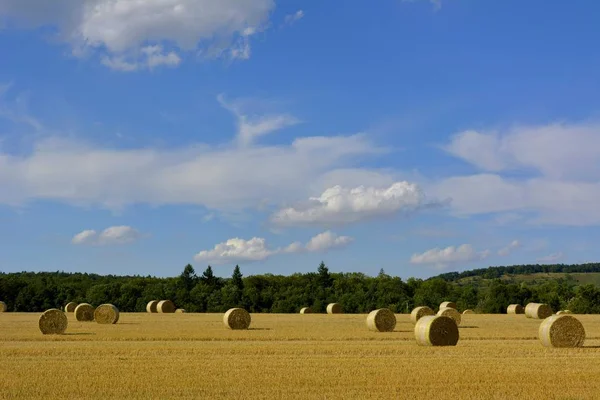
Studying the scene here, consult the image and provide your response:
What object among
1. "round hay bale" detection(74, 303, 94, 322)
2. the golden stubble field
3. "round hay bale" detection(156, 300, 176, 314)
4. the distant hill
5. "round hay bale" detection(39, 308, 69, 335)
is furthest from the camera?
the distant hill

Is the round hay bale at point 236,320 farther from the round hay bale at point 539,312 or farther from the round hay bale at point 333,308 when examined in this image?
the round hay bale at point 333,308

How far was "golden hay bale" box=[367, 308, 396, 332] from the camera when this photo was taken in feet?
112

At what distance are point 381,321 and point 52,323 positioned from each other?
48.0 ft

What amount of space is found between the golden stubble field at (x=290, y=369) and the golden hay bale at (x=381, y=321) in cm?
609

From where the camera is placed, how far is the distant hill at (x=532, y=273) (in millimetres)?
163750

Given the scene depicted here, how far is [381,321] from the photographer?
34.3 metres

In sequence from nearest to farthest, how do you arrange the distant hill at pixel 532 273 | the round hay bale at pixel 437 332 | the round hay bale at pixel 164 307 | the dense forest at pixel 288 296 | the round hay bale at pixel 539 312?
the round hay bale at pixel 437 332 < the round hay bale at pixel 539 312 < the round hay bale at pixel 164 307 < the dense forest at pixel 288 296 < the distant hill at pixel 532 273

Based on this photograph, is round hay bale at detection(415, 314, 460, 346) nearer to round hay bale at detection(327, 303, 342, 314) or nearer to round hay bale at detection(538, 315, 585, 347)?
round hay bale at detection(538, 315, 585, 347)

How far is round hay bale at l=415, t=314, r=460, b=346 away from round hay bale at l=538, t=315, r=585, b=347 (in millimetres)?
3252

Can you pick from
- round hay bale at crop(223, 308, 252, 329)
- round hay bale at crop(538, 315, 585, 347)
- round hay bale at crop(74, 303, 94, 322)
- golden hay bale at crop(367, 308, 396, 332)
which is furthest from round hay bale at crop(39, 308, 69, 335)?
round hay bale at crop(538, 315, 585, 347)

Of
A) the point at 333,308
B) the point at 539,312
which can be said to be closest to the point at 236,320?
the point at 539,312

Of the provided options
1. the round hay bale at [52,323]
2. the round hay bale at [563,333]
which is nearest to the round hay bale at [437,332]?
the round hay bale at [563,333]

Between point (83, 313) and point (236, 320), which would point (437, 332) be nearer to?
point (236, 320)

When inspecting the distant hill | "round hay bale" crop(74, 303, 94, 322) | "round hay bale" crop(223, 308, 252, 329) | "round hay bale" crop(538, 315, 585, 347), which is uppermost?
the distant hill
